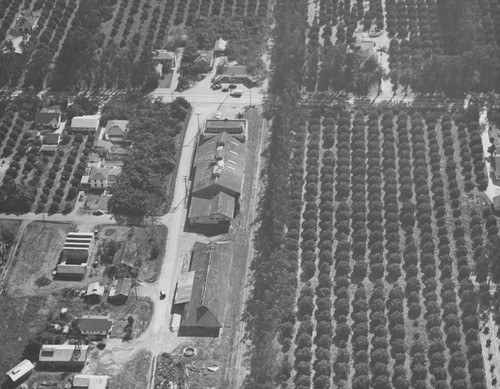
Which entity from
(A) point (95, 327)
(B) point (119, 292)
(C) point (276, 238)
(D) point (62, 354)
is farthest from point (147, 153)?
(D) point (62, 354)

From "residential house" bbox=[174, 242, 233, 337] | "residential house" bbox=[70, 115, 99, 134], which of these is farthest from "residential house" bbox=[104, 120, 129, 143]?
"residential house" bbox=[174, 242, 233, 337]

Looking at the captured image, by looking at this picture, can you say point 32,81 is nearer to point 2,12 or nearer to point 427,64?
point 2,12

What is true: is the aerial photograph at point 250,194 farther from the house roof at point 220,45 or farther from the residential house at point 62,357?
the house roof at point 220,45

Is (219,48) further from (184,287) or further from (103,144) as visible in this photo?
(184,287)

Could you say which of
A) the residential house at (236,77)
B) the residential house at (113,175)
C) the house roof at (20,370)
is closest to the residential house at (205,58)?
the residential house at (236,77)

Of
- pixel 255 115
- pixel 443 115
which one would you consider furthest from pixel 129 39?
pixel 443 115

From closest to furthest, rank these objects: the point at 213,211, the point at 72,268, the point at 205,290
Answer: the point at 205,290 < the point at 72,268 < the point at 213,211
